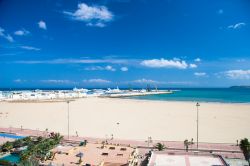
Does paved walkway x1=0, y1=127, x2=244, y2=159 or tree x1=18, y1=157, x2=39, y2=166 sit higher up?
tree x1=18, y1=157, x2=39, y2=166

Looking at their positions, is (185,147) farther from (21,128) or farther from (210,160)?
(21,128)

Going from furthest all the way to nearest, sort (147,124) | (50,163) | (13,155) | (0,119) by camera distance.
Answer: (0,119) → (147,124) → (13,155) → (50,163)

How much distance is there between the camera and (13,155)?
1104 inches

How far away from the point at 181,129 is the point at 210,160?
54.7 ft

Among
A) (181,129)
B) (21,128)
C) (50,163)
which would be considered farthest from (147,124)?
(50,163)

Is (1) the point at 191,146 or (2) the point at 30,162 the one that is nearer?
(2) the point at 30,162

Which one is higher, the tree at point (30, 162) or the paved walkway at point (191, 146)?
the tree at point (30, 162)

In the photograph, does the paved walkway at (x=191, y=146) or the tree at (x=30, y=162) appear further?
the paved walkway at (x=191, y=146)

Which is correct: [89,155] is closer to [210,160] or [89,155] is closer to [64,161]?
[64,161]

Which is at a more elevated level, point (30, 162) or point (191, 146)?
point (30, 162)

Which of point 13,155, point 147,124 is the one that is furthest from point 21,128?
point 147,124

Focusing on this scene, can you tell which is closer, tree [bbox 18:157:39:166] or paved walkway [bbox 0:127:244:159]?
tree [bbox 18:157:39:166]

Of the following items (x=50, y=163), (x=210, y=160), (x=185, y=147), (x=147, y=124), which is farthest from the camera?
(x=147, y=124)

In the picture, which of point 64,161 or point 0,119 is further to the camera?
point 0,119
